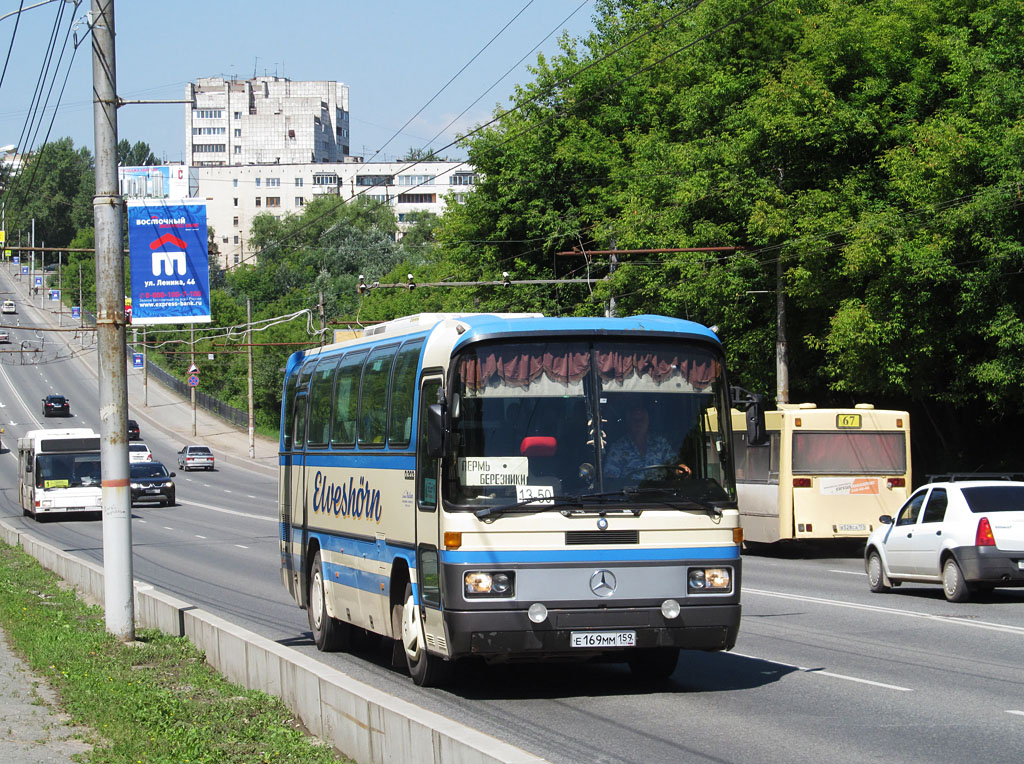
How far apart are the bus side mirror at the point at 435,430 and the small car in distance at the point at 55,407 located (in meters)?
90.1

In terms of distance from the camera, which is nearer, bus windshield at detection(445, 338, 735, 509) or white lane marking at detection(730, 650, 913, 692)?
bus windshield at detection(445, 338, 735, 509)

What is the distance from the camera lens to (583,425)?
10.4m

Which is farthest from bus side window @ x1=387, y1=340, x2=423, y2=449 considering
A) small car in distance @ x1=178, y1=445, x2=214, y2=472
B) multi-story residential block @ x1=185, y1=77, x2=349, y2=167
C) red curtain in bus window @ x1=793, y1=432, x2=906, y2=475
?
multi-story residential block @ x1=185, y1=77, x2=349, y2=167

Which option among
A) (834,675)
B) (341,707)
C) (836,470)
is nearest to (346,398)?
(834,675)

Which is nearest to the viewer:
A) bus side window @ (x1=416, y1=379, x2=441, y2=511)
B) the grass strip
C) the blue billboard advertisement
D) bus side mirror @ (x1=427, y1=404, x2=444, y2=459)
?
the grass strip

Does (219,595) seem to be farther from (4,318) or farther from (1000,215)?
(4,318)

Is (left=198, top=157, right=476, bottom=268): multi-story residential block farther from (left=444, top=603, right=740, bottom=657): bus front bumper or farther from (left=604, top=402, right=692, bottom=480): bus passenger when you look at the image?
(left=444, top=603, right=740, bottom=657): bus front bumper

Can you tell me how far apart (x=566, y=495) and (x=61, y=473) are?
37597 mm

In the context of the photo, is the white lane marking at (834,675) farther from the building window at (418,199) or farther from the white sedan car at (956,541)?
the building window at (418,199)

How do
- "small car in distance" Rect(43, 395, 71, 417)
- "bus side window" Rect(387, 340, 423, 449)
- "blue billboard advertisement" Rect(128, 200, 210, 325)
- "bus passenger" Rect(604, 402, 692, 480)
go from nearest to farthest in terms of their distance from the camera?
"bus passenger" Rect(604, 402, 692, 480) → "bus side window" Rect(387, 340, 423, 449) → "blue billboard advertisement" Rect(128, 200, 210, 325) → "small car in distance" Rect(43, 395, 71, 417)

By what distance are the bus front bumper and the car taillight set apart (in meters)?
8.71

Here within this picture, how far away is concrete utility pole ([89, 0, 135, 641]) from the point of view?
46.4 ft

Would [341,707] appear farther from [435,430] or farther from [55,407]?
[55,407]

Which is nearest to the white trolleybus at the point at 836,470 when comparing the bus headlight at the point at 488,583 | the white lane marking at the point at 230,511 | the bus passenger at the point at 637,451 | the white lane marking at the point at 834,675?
the white lane marking at the point at 834,675
